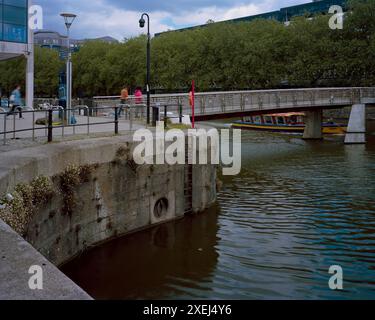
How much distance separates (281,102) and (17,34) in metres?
18.0

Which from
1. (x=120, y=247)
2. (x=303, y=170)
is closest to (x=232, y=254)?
(x=120, y=247)

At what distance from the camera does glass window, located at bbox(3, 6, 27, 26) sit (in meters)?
32.3

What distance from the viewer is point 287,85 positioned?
57938mm

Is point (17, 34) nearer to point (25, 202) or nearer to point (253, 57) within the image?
point (25, 202)

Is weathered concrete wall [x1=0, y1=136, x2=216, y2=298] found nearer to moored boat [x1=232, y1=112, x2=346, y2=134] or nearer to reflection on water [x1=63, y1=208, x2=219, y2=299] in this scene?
reflection on water [x1=63, y1=208, x2=219, y2=299]

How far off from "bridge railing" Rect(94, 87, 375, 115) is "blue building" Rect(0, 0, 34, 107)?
4188 mm

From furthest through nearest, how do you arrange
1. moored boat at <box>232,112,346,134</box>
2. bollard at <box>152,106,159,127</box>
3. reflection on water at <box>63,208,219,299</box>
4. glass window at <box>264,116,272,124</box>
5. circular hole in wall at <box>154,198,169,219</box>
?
1. glass window at <box>264,116,272,124</box>
2. moored boat at <box>232,112,346,134</box>
3. bollard at <box>152,106,159,127</box>
4. circular hole in wall at <box>154,198,169,219</box>
5. reflection on water at <box>63,208,219,299</box>

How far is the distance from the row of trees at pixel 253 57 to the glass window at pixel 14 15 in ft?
99.9

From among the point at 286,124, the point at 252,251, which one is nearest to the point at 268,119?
the point at 286,124

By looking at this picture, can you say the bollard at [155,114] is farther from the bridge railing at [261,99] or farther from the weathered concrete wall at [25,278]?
the weathered concrete wall at [25,278]

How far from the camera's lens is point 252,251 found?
507 inches

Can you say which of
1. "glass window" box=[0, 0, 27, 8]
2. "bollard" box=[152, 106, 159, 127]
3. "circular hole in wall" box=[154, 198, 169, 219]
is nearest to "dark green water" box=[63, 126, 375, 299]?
"circular hole in wall" box=[154, 198, 169, 219]

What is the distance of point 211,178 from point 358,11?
42944mm
